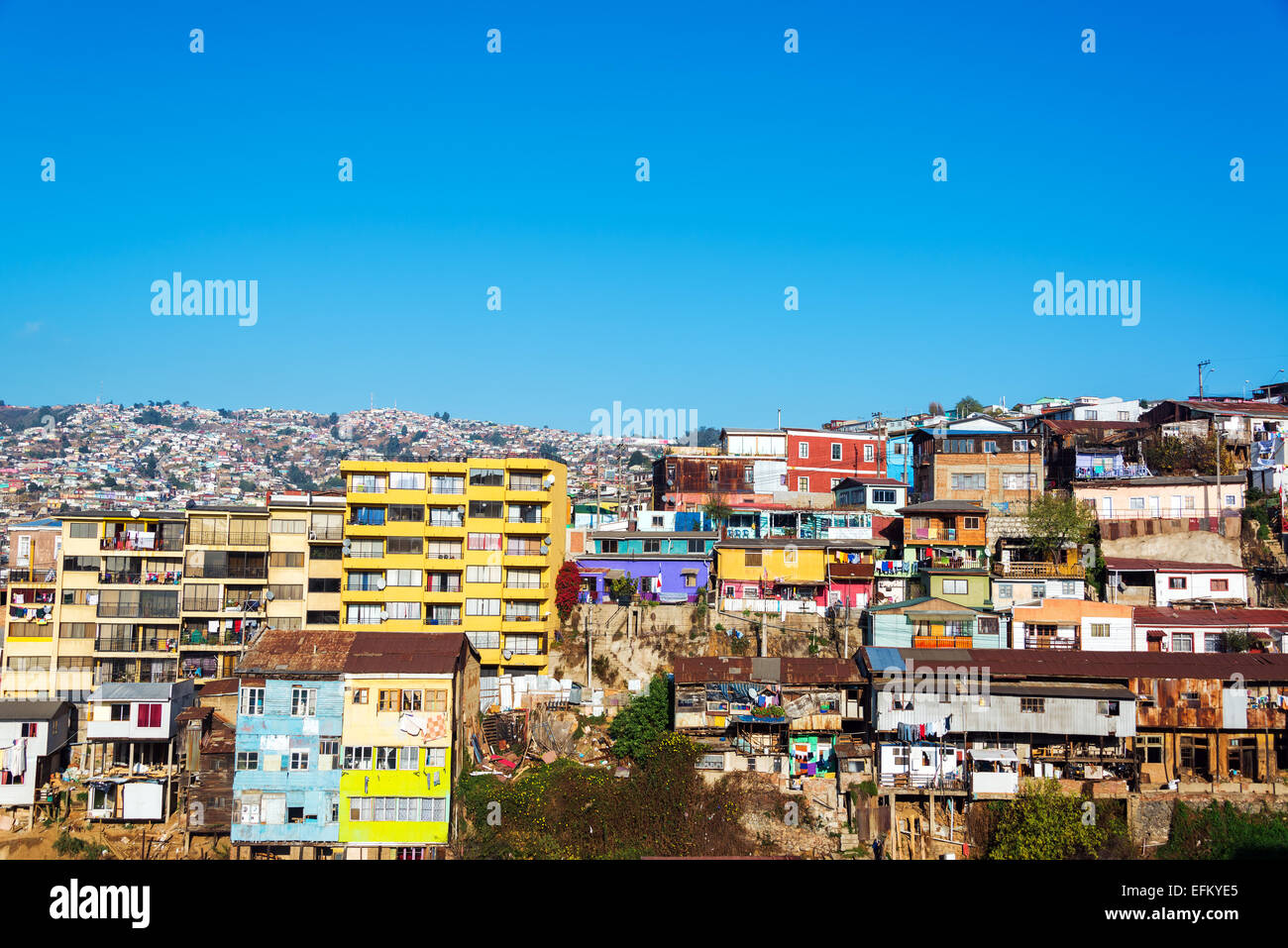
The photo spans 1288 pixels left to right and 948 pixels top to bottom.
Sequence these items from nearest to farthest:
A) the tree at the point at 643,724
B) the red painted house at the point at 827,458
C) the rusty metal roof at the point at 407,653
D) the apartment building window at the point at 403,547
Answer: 1. the rusty metal roof at the point at 407,653
2. the tree at the point at 643,724
3. the apartment building window at the point at 403,547
4. the red painted house at the point at 827,458

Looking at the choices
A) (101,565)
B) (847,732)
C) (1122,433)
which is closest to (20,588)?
(101,565)

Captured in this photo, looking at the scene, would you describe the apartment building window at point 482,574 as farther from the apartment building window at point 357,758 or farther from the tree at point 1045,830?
the tree at point 1045,830

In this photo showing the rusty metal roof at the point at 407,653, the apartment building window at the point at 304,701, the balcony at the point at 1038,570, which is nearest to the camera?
the apartment building window at the point at 304,701

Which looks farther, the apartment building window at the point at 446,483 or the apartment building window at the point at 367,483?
the apartment building window at the point at 446,483

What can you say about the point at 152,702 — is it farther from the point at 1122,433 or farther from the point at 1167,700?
the point at 1122,433

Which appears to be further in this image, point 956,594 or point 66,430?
point 66,430

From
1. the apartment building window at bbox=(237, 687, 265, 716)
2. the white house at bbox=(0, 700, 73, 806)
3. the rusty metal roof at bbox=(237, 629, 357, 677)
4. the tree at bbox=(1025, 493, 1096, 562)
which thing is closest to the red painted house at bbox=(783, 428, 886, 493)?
the tree at bbox=(1025, 493, 1096, 562)

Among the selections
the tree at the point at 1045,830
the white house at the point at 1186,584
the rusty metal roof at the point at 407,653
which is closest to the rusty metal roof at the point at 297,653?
the rusty metal roof at the point at 407,653
